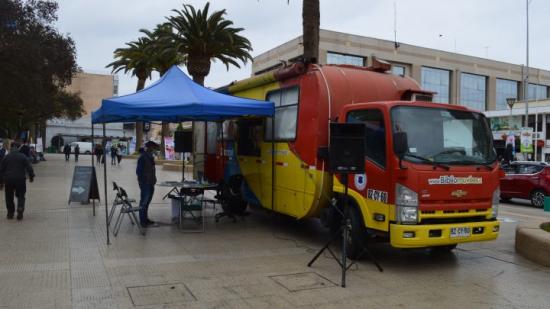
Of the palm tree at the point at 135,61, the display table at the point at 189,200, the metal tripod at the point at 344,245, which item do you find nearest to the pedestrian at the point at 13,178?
the display table at the point at 189,200

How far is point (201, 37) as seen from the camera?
2673 centimetres

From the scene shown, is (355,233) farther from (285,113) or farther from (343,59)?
(343,59)

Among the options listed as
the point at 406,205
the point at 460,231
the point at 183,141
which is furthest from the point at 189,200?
the point at 460,231

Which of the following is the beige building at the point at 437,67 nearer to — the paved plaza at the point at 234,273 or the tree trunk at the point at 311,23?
the tree trunk at the point at 311,23

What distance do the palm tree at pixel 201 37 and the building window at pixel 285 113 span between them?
57.2 feet

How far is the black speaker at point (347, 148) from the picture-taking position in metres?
6.51

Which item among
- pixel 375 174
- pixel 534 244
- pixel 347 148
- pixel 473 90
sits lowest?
pixel 534 244

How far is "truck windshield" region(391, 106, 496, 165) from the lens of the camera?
7.12 metres

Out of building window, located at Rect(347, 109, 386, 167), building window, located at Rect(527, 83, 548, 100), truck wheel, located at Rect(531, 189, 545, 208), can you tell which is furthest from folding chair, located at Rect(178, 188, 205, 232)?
building window, located at Rect(527, 83, 548, 100)

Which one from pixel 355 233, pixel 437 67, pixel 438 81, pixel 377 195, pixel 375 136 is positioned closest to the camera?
pixel 377 195

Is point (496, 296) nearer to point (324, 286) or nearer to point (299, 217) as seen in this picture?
point (324, 286)

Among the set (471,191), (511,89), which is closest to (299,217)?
(471,191)

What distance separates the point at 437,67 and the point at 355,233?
69561mm

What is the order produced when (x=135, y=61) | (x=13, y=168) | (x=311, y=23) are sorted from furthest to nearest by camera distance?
(x=135, y=61)
(x=311, y=23)
(x=13, y=168)
